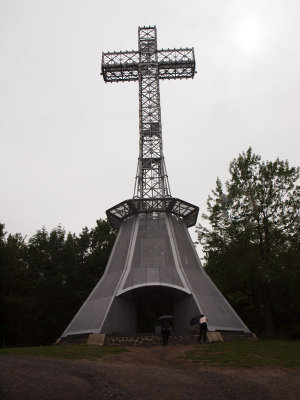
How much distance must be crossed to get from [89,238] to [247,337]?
23.6 meters

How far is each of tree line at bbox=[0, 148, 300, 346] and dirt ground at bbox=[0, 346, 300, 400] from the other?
1230 centimetres

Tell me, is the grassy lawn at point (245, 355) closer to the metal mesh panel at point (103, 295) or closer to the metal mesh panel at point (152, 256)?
the metal mesh panel at point (152, 256)

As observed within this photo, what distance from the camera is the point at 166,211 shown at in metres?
26.8

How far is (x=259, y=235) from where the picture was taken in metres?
24.2

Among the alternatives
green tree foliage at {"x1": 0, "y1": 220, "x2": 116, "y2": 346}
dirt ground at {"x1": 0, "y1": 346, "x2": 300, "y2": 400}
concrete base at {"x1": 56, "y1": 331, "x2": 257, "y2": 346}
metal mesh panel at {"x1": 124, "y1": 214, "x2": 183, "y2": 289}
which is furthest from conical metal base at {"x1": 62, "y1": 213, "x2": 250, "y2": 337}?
green tree foliage at {"x1": 0, "y1": 220, "x2": 116, "y2": 346}

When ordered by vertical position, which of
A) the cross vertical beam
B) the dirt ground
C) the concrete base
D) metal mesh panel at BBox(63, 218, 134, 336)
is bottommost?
the dirt ground

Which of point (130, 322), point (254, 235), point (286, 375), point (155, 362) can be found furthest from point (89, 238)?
point (286, 375)

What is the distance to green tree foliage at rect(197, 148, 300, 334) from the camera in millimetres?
22766

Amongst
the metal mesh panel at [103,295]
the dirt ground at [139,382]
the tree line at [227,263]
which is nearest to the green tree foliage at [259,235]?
the tree line at [227,263]

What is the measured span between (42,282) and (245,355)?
22.6 metres

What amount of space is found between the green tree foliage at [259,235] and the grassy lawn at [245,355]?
21.8 ft

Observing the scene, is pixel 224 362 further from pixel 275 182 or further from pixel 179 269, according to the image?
pixel 275 182

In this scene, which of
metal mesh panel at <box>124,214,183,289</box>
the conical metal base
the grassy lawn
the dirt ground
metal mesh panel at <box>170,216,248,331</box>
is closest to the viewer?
the dirt ground

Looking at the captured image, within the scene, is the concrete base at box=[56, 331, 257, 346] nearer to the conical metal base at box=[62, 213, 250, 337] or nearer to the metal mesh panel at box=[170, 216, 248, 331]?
the conical metal base at box=[62, 213, 250, 337]
